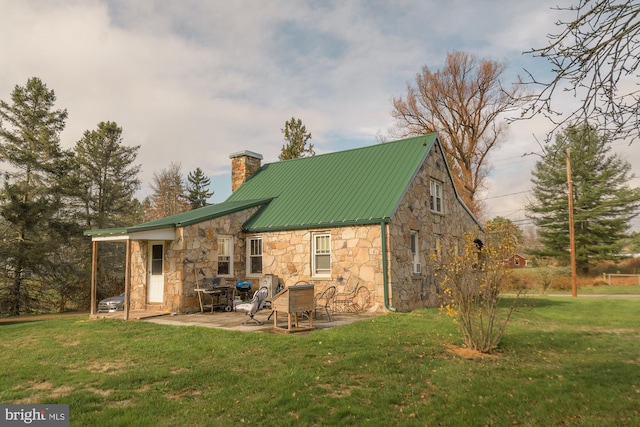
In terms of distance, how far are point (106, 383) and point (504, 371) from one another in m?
5.59

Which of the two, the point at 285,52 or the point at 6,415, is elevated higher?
the point at 285,52

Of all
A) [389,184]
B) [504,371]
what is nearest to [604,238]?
[389,184]

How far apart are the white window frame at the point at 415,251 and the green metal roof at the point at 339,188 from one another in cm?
188

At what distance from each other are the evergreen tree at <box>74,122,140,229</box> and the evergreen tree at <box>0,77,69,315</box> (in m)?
3.14

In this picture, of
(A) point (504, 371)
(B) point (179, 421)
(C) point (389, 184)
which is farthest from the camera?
(C) point (389, 184)

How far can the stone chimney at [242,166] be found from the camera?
62.1 feet

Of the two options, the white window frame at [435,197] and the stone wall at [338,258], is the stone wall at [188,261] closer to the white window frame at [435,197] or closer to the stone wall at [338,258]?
the stone wall at [338,258]

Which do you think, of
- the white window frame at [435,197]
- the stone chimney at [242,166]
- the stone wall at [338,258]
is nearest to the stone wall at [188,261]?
the stone wall at [338,258]

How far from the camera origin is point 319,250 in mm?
13227

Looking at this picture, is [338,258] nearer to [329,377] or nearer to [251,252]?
[251,252]

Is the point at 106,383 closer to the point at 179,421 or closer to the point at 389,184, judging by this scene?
the point at 179,421

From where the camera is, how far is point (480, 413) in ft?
14.5

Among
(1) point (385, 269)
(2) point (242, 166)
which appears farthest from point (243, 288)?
(2) point (242, 166)

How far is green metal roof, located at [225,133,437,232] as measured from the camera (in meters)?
12.8
